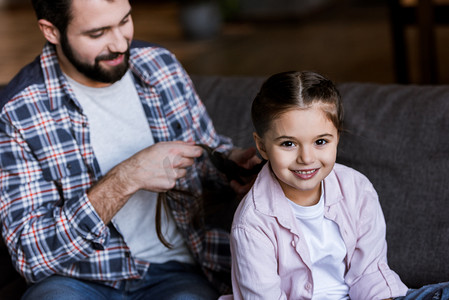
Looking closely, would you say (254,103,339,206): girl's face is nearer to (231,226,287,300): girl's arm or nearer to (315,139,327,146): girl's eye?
(315,139,327,146): girl's eye

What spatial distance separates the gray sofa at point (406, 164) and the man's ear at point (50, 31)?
2.21 ft

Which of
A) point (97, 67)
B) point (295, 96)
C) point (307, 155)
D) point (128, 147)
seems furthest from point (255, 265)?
point (97, 67)

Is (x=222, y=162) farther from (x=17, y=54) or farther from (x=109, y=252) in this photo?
(x=17, y=54)

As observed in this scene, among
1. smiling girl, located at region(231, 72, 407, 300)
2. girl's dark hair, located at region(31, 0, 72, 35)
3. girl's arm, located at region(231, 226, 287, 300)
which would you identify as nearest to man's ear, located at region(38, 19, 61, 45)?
girl's dark hair, located at region(31, 0, 72, 35)

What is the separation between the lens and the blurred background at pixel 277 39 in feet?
16.0

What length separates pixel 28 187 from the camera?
5.17 feet

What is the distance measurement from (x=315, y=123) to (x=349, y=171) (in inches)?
10.4

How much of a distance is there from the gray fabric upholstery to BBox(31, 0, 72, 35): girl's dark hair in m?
0.87

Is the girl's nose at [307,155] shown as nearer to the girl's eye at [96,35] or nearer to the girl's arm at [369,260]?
the girl's arm at [369,260]

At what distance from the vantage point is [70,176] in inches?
64.4

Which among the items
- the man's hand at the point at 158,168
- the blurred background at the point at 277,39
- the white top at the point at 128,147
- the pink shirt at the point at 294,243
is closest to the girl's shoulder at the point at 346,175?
the pink shirt at the point at 294,243

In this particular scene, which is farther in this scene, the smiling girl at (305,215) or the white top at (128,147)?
the white top at (128,147)

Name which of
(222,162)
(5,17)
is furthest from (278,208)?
(5,17)

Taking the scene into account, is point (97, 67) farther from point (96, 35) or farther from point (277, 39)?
point (277, 39)
